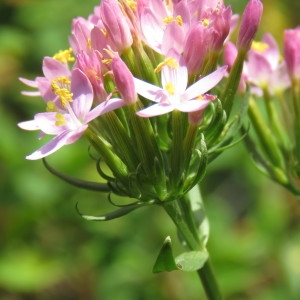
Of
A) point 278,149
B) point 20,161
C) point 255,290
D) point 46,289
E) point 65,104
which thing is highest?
point 65,104

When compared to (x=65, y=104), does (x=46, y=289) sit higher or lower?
lower

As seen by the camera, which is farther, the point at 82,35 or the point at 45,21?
the point at 45,21

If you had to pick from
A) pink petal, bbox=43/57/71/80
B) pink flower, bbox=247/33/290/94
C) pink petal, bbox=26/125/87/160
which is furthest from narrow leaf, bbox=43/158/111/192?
pink flower, bbox=247/33/290/94

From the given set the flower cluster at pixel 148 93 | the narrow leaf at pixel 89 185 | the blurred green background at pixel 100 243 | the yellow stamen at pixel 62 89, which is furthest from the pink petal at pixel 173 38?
the blurred green background at pixel 100 243

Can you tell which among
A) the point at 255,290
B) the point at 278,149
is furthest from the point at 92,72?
the point at 255,290

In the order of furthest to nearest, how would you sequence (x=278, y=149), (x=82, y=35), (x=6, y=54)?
(x=6, y=54) < (x=278, y=149) < (x=82, y=35)

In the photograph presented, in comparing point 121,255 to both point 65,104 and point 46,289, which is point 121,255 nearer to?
point 46,289

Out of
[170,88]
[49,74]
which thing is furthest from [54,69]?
[170,88]

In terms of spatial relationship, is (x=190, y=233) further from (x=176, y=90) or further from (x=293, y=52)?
(x=293, y=52)
